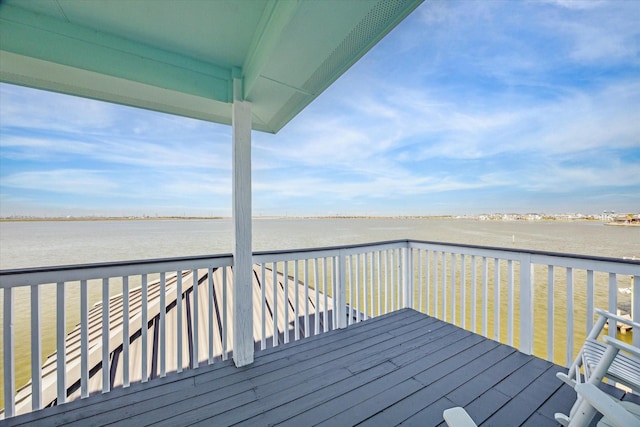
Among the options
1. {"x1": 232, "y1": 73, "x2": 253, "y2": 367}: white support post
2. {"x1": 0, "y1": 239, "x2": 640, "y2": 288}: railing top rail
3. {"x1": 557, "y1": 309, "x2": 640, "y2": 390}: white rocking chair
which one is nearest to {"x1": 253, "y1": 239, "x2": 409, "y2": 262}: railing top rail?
{"x1": 0, "y1": 239, "x2": 640, "y2": 288}: railing top rail

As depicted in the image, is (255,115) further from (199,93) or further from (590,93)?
(590,93)

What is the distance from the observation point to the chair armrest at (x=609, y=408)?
20.1 inches

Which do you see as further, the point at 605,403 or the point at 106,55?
the point at 106,55

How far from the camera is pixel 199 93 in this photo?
7.07 ft

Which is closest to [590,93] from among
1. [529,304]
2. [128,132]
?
[529,304]

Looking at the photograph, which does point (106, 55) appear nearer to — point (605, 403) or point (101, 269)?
point (101, 269)

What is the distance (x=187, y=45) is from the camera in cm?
192

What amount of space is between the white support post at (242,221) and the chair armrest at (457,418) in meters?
1.95

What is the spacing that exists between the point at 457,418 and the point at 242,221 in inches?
79.9

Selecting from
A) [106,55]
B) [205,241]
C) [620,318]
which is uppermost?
[106,55]

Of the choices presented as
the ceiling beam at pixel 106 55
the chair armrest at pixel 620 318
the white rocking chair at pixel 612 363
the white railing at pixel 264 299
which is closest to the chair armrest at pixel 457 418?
the white rocking chair at pixel 612 363

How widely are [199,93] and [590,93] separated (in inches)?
333

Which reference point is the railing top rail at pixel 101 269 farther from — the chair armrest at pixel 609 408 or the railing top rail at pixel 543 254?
the railing top rail at pixel 543 254

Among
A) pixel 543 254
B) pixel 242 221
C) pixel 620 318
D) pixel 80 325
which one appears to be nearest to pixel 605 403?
pixel 620 318
